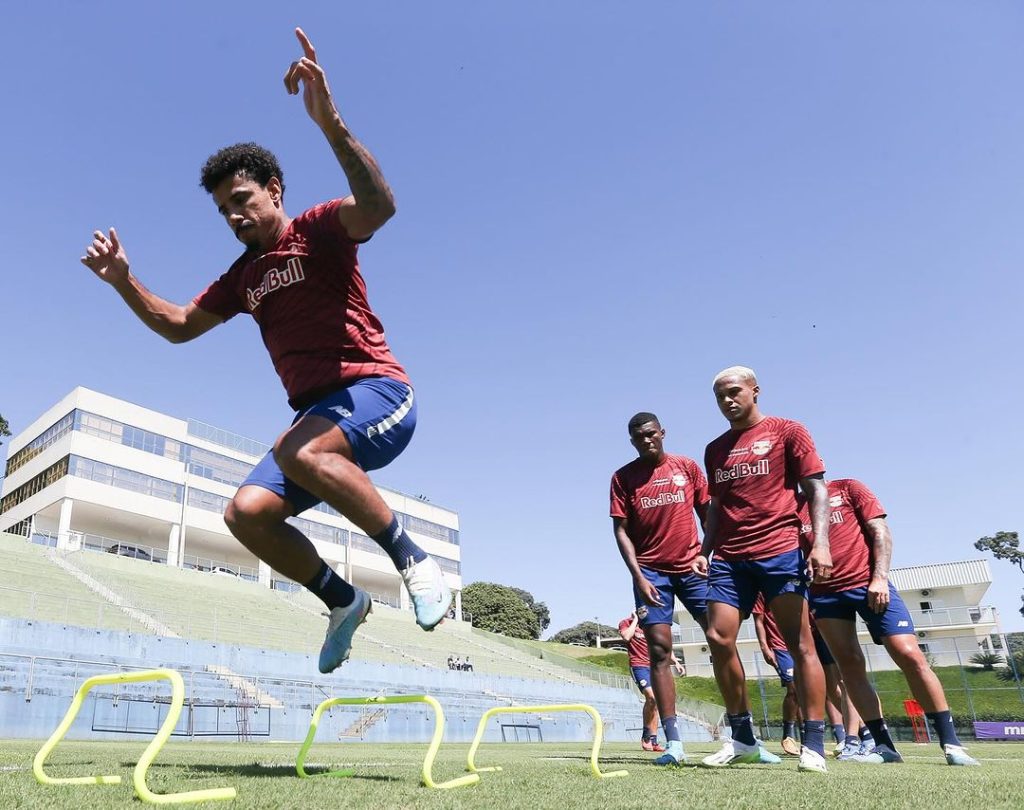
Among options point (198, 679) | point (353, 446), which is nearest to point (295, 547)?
point (353, 446)

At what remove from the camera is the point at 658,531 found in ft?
18.6

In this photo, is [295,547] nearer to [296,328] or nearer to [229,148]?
[296,328]

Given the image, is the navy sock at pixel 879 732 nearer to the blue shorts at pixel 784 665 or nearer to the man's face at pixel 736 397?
the blue shorts at pixel 784 665

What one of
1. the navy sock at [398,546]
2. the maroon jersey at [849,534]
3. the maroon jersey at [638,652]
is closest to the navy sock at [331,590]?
the navy sock at [398,546]

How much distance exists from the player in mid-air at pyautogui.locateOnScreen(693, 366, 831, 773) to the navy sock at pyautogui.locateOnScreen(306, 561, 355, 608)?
2470 mm

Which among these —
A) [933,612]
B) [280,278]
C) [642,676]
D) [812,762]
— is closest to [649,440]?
[812,762]

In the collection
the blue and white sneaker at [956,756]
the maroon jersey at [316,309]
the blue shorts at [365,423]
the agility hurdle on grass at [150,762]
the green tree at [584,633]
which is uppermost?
the green tree at [584,633]

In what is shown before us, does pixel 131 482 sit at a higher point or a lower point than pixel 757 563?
higher

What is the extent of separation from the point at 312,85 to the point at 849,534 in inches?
196

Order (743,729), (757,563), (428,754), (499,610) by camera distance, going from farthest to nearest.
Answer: (499,610) < (743,729) < (757,563) < (428,754)

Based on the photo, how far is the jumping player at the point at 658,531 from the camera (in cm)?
538

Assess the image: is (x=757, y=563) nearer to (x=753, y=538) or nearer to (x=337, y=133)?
(x=753, y=538)

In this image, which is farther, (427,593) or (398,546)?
(398,546)

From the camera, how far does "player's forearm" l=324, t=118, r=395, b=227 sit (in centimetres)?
284
